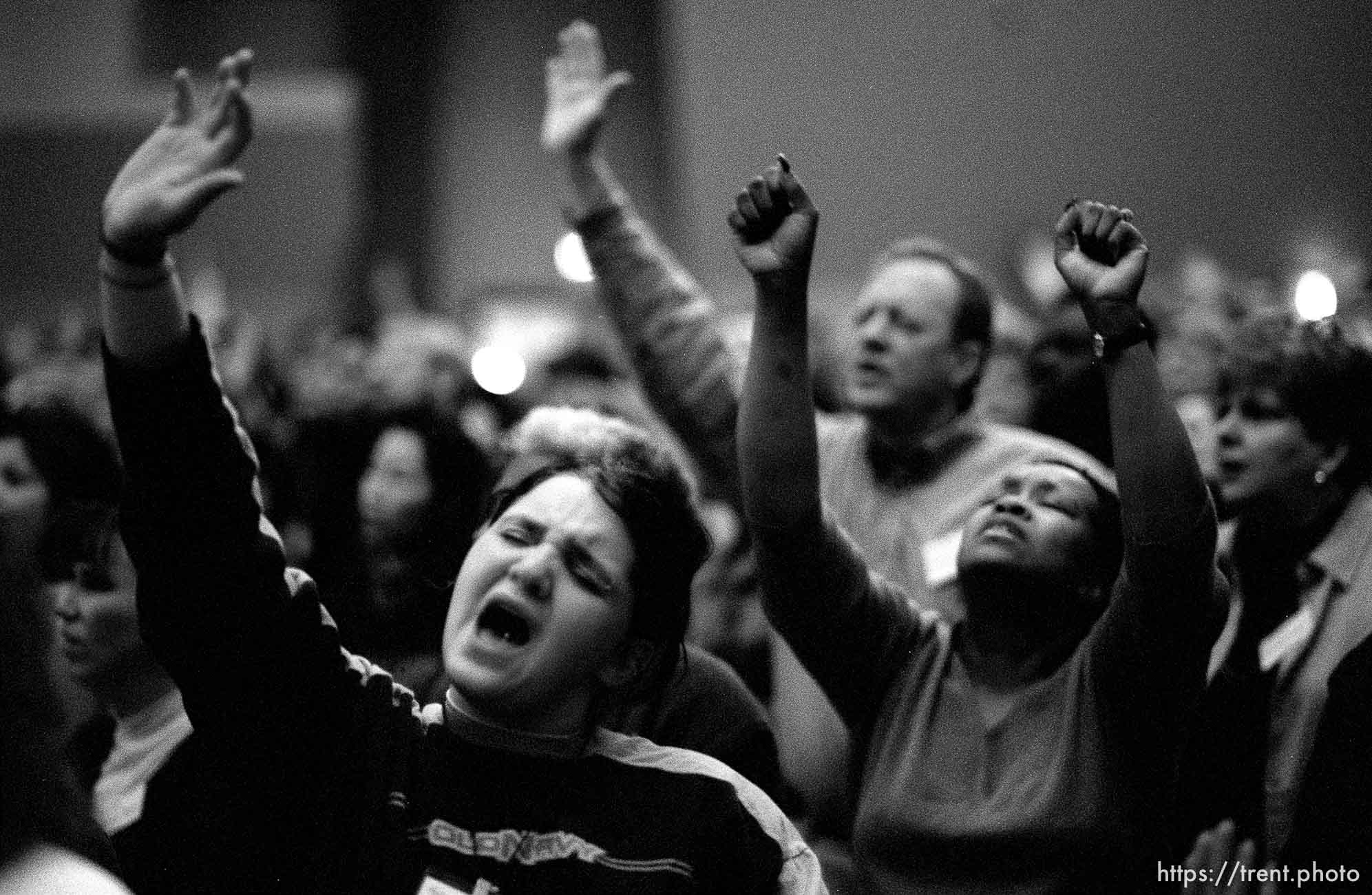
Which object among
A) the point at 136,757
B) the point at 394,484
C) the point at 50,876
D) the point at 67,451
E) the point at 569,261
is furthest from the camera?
the point at 569,261

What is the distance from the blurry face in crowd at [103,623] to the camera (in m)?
2.66

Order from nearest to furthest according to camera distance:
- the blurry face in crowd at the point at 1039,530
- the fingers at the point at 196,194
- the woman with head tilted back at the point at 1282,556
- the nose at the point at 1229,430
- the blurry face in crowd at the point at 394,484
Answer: the fingers at the point at 196,194 → the blurry face in crowd at the point at 1039,530 → the woman with head tilted back at the point at 1282,556 → the nose at the point at 1229,430 → the blurry face in crowd at the point at 394,484

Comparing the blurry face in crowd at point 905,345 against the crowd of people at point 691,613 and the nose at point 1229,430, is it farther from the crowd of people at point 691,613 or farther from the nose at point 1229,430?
the nose at point 1229,430

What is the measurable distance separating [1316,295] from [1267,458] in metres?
3.95

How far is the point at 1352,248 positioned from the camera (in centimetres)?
788

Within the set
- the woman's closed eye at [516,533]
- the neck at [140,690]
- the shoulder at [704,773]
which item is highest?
the woman's closed eye at [516,533]

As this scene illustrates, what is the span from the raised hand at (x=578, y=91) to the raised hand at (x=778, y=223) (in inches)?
46.7

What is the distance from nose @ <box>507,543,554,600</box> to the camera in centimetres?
189

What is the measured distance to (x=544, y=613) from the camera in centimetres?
190

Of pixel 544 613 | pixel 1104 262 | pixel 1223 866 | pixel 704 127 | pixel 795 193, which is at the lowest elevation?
pixel 1223 866

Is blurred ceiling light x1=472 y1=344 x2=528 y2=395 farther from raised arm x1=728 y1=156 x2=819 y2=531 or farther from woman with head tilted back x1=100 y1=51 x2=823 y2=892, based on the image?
woman with head tilted back x1=100 y1=51 x2=823 y2=892

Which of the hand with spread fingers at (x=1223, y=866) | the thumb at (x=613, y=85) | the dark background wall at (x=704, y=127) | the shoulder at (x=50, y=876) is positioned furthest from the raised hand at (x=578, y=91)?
the shoulder at (x=50, y=876)

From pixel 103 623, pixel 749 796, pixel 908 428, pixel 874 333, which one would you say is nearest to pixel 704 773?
pixel 749 796

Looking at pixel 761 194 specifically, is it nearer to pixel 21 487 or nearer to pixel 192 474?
pixel 192 474
